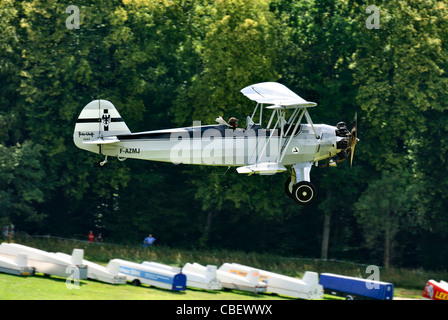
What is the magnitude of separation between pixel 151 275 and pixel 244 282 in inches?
228

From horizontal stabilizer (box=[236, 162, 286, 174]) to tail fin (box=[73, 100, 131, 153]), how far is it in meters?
5.17

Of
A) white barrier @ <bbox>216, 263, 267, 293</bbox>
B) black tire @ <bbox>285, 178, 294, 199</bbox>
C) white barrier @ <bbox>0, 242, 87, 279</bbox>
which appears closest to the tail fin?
black tire @ <bbox>285, 178, 294, 199</bbox>

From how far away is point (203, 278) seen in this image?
182ft

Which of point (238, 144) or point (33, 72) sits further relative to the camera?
point (33, 72)

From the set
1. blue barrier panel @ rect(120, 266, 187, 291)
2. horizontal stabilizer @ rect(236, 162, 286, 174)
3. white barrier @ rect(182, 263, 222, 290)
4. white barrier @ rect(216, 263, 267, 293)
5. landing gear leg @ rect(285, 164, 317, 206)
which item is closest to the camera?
horizontal stabilizer @ rect(236, 162, 286, 174)

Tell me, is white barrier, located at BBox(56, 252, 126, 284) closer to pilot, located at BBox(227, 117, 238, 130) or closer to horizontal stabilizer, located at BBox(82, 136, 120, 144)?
horizontal stabilizer, located at BBox(82, 136, 120, 144)

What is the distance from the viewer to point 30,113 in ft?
214

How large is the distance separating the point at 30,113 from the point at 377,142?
2484 cm

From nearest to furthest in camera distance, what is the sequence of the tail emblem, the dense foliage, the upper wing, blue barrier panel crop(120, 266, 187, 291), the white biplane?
the upper wing < the white biplane < the tail emblem < blue barrier panel crop(120, 266, 187, 291) < the dense foliage

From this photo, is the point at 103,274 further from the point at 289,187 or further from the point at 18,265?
the point at 289,187

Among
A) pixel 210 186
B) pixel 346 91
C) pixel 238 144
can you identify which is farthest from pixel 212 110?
pixel 238 144

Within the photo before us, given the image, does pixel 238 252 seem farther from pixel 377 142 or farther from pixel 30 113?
pixel 30 113

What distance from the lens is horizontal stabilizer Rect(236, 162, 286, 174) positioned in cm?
3059

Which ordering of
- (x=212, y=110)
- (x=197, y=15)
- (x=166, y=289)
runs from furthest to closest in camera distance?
(x=197, y=15) < (x=212, y=110) < (x=166, y=289)
